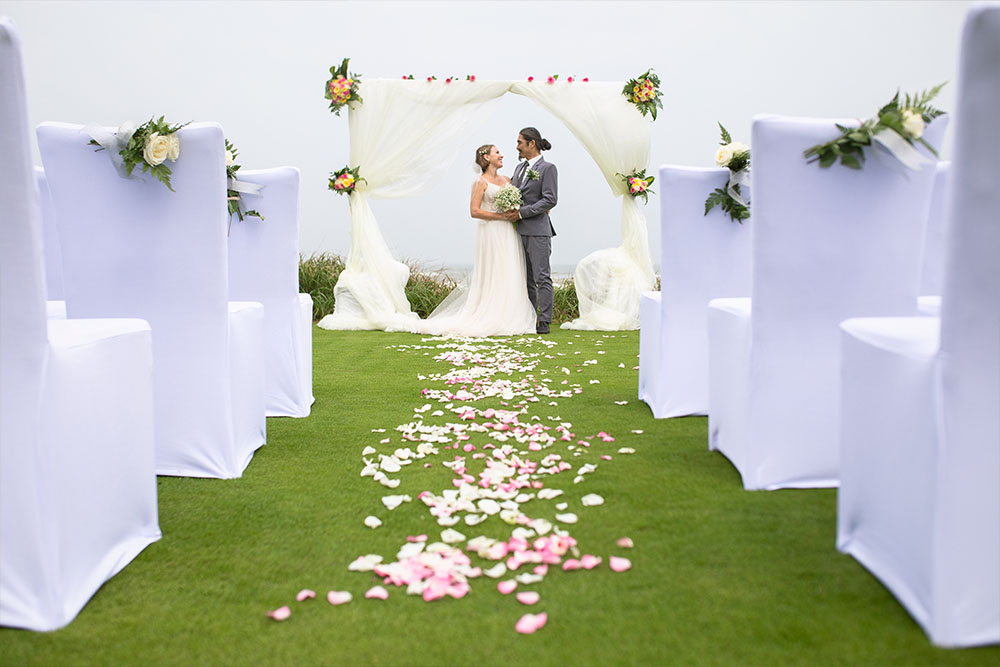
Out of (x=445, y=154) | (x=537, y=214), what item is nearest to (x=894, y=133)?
(x=537, y=214)

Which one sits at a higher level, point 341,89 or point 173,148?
point 341,89

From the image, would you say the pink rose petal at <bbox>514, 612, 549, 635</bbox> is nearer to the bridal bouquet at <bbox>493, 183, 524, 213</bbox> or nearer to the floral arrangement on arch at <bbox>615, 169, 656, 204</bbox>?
the bridal bouquet at <bbox>493, 183, 524, 213</bbox>

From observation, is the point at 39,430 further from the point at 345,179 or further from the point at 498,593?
the point at 345,179

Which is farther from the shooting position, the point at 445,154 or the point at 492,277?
the point at 445,154

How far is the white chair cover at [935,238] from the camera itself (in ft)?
9.11

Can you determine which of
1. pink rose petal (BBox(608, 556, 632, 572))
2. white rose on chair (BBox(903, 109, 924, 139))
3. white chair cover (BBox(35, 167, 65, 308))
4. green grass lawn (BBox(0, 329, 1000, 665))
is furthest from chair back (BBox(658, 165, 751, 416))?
white chair cover (BBox(35, 167, 65, 308))

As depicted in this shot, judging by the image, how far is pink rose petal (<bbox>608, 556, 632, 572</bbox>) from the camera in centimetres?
159

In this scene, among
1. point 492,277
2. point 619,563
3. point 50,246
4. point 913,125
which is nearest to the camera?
point 619,563

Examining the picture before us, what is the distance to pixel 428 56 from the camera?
1059 centimetres

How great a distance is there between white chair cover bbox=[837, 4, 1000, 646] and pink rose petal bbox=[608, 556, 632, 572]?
532mm

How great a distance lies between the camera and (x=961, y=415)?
4.15ft

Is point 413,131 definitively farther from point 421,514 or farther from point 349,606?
point 349,606

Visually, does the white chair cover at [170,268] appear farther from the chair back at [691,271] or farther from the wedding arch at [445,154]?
the wedding arch at [445,154]

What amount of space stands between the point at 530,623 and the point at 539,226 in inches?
219
